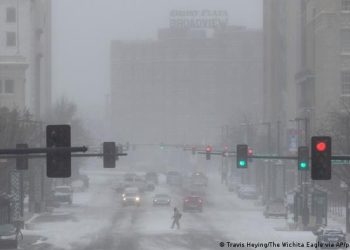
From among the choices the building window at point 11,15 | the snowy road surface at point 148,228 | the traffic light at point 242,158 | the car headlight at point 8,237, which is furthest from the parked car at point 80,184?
the traffic light at point 242,158

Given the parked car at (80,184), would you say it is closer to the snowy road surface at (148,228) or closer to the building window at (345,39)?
the snowy road surface at (148,228)

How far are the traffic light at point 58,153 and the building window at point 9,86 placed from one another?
10692cm

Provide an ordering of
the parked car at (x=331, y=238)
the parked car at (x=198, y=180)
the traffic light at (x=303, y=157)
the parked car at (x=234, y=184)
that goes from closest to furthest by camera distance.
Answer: the traffic light at (x=303, y=157), the parked car at (x=331, y=238), the parked car at (x=234, y=184), the parked car at (x=198, y=180)

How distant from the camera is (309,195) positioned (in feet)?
229

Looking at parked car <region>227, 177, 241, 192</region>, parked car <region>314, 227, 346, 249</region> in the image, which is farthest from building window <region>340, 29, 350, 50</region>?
parked car <region>314, 227, 346, 249</region>

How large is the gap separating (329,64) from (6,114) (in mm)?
41141

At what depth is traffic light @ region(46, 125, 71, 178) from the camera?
810 inches

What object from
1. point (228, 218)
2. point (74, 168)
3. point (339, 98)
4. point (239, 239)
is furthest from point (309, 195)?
point (74, 168)

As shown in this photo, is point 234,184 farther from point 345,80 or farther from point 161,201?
point 161,201

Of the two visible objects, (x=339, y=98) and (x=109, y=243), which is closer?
Answer: (x=109, y=243)

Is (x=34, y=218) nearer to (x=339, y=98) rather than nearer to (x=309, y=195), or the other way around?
(x=309, y=195)

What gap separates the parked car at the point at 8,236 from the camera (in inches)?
2016

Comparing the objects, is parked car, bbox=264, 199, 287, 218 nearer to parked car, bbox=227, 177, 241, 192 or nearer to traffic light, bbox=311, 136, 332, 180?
parked car, bbox=227, 177, 241, 192

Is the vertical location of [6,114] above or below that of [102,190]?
above
